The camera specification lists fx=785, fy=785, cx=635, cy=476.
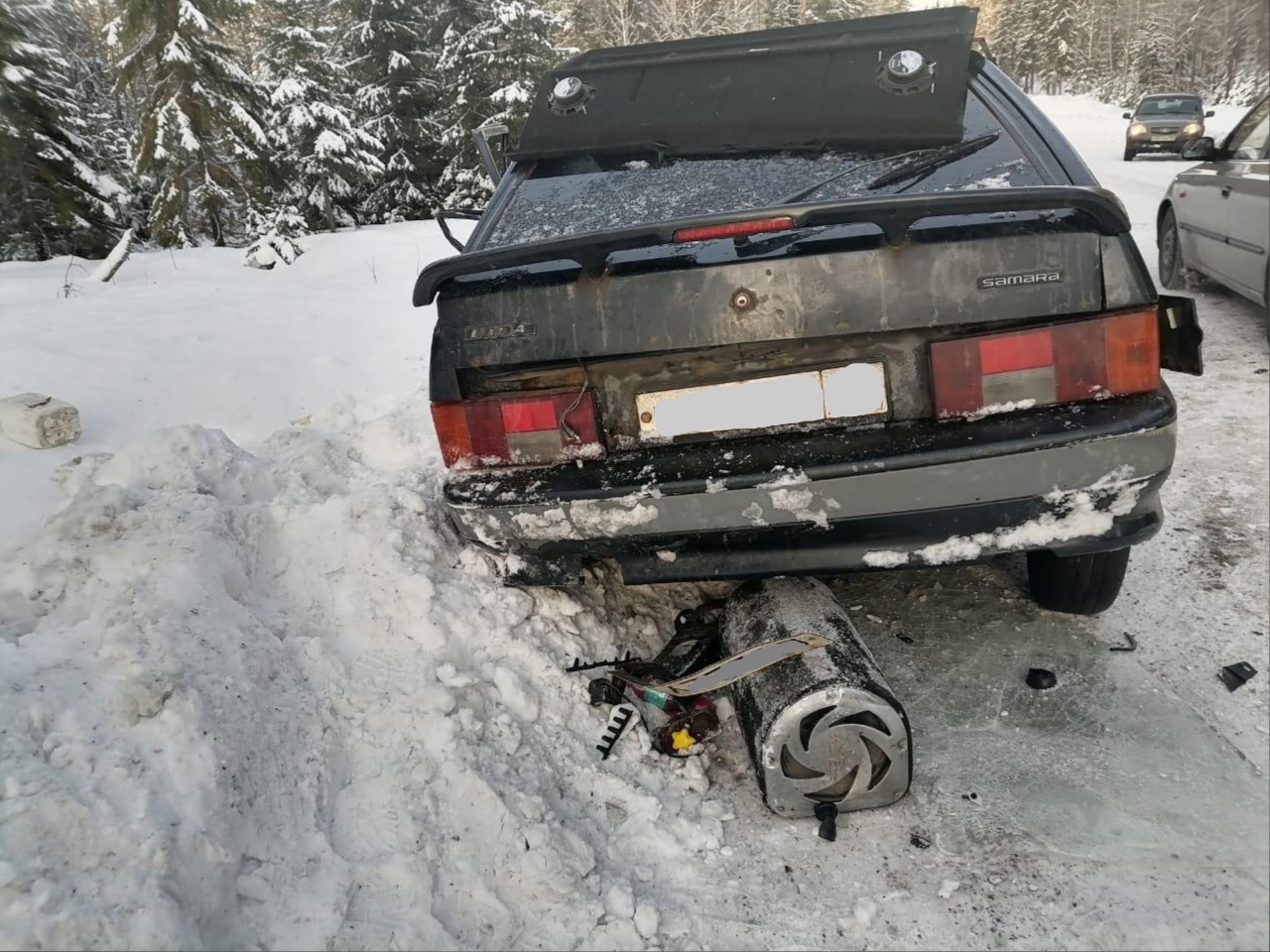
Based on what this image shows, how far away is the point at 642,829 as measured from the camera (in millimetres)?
2055

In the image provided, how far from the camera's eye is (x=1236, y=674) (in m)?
2.44

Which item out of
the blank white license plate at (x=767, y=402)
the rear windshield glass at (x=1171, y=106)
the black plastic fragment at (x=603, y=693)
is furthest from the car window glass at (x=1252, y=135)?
the rear windshield glass at (x=1171, y=106)

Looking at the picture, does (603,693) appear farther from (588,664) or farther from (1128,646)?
(1128,646)

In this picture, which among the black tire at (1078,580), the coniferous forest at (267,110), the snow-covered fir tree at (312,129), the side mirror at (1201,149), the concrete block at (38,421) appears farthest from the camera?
the snow-covered fir tree at (312,129)

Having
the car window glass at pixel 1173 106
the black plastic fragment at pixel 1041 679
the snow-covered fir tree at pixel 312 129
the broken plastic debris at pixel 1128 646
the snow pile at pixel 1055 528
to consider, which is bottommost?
the broken plastic debris at pixel 1128 646

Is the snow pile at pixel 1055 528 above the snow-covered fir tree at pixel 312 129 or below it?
below

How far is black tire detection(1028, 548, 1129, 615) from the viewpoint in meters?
2.54

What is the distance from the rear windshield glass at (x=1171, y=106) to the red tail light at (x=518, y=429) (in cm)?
2193

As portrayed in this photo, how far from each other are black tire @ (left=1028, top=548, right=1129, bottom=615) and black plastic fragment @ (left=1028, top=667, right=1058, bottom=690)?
314mm

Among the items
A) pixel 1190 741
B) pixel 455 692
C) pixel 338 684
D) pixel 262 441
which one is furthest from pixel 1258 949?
pixel 262 441

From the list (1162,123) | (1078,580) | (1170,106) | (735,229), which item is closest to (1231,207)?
(1078,580)

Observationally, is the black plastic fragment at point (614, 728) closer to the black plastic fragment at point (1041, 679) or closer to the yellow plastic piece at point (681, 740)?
the yellow plastic piece at point (681, 740)

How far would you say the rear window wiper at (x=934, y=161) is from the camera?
245cm

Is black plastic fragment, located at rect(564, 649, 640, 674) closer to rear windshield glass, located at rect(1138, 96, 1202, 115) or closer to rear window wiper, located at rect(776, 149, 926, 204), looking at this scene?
rear window wiper, located at rect(776, 149, 926, 204)
